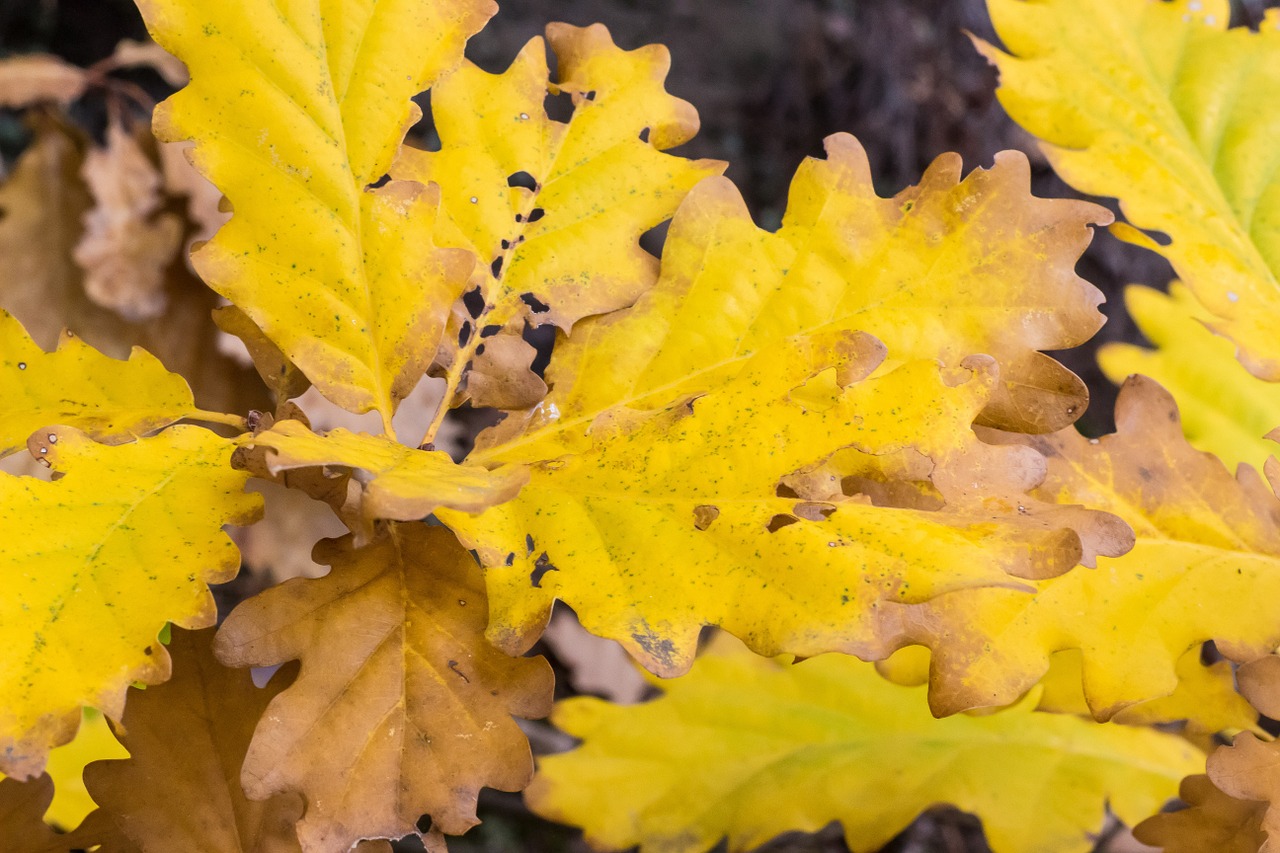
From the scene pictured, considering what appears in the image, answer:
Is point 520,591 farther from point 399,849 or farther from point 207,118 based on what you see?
point 399,849

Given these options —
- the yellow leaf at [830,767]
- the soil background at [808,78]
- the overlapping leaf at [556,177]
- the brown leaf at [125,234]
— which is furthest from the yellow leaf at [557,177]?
the soil background at [808,78]

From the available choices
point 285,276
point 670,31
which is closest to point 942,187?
point 285,276

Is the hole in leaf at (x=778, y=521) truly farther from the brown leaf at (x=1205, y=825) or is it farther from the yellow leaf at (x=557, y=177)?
the brown leaf at (x=1205, y=825)

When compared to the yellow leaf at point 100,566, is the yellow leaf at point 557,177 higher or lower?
higher

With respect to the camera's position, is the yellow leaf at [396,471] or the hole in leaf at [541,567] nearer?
the yellow leaf at [396,471]

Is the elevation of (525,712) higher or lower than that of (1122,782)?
higher

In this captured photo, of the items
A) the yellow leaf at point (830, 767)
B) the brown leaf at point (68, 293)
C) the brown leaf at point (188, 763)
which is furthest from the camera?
the brown leaf at point (68, 293)
